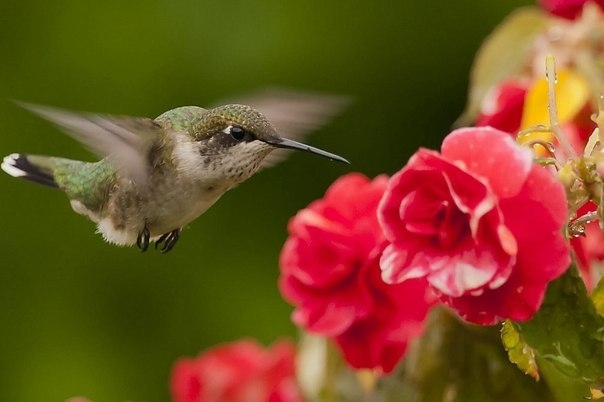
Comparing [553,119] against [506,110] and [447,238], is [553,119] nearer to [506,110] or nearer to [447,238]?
[447,238]

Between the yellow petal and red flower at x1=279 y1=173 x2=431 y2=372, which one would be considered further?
the yellow petal

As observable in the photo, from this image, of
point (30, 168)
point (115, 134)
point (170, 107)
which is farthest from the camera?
point (170, 107)

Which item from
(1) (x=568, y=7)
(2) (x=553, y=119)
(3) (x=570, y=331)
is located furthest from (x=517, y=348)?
(1) (x=568, y=7)

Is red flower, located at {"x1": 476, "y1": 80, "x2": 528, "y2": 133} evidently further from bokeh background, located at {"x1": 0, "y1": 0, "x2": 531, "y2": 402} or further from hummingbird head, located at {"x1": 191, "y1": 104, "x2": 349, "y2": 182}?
bokeh background, located at {"x1": 0, "y1": 0, "x2": 531, "y2": 402}

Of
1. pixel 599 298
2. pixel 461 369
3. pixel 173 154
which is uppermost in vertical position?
pixel 173 154

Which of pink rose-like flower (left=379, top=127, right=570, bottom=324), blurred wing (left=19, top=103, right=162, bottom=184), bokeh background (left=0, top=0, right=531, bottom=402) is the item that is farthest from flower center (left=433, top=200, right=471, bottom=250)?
bokeh background (left=0, top=0, right=531, bottom=402)

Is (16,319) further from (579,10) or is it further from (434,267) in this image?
(434,267)
